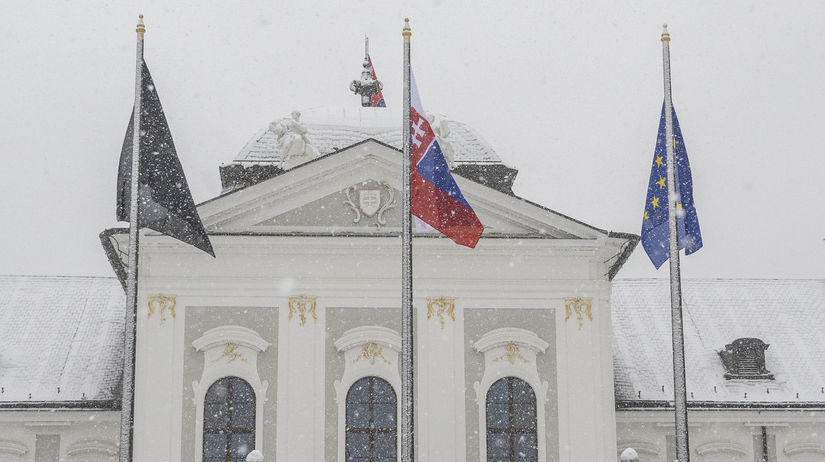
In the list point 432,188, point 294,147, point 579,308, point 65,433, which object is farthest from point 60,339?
point 432,188

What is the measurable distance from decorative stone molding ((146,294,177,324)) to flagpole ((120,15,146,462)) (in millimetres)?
5816

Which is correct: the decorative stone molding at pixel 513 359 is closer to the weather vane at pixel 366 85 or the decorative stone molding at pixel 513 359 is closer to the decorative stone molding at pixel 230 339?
the decorative stone molding at pixel 230 339

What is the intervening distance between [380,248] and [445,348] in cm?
240

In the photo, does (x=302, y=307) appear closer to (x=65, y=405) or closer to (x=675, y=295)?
(x=65, y=405)

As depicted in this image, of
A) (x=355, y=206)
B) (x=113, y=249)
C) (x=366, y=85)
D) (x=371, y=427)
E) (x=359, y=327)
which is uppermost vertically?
(x=366, y=85)

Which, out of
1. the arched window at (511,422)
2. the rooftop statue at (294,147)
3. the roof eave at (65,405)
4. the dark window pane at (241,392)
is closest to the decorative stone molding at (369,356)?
the dark window pane at (241,392)

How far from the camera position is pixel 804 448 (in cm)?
2395

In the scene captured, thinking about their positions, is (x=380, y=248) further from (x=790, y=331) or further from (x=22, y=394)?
(x=790, y=331)

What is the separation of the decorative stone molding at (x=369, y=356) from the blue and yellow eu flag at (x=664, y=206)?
5751mm

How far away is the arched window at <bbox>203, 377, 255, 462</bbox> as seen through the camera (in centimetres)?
1991

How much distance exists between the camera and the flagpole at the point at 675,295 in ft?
52.0

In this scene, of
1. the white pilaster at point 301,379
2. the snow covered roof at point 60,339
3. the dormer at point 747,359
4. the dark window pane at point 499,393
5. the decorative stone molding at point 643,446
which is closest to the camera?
the white pilaster at point 301,379

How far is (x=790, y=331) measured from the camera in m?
27.1

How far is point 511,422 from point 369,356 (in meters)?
3.13
